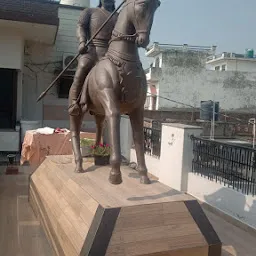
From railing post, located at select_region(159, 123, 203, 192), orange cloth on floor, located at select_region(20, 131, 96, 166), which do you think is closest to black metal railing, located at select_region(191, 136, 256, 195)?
railing post, located at select_region(159, 123, 203, 192)

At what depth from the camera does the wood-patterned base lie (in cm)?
221

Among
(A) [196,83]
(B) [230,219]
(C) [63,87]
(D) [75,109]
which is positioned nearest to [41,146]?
(C) [63,87]

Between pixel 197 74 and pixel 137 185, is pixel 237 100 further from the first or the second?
pixel 137 185

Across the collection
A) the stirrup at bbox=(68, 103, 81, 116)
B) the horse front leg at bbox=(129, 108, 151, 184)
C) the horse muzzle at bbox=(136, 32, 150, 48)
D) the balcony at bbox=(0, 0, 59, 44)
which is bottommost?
the horse front leg at bbox=(129, 108, 151, 184)

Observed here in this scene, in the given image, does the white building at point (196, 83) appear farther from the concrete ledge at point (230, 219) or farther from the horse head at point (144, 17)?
the horse head at point (144, 17)

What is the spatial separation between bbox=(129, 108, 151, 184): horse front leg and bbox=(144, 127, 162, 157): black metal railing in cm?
352

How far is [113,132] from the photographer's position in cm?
271

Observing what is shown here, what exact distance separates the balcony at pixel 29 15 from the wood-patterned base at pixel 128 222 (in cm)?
509

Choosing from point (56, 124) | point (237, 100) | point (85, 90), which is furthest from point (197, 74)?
point (85, 90)

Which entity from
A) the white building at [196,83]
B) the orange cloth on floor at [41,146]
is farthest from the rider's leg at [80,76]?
the white building at [196,83]

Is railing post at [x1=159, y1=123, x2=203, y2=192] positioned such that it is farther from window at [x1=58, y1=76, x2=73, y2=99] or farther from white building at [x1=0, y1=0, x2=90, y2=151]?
window at [x1=58, y1=76, x2=73, y2=99]

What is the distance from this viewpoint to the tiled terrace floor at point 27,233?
302 centimetres

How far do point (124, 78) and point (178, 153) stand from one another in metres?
2.90

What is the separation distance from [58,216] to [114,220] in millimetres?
812
